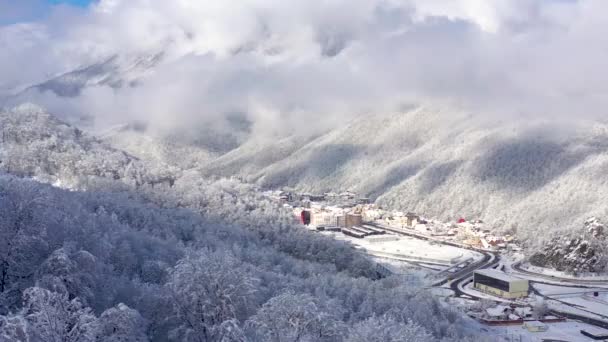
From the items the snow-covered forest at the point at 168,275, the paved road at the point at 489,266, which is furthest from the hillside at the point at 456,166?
the snow-covered forest at the point at 168,275

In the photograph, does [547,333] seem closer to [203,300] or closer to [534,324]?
[534,324]

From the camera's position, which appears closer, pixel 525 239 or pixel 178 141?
pixel 525 239

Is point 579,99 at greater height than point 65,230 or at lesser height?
greater

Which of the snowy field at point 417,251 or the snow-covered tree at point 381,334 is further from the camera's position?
the snowy field at point 417,251

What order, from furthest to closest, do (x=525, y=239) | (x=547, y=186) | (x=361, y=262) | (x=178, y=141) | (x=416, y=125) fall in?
(x=178, y=141)
(x=416, y=125)
(x=547, y=186)
(x=525, y=239)
(x=361, y=262)

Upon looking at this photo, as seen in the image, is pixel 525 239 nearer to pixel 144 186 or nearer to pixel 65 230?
pixel 144 186

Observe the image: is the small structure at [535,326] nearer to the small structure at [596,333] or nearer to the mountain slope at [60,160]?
the small structure at [596,333]

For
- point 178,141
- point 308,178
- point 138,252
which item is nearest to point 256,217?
point 138,252

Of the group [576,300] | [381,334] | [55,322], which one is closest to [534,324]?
[576,300]
